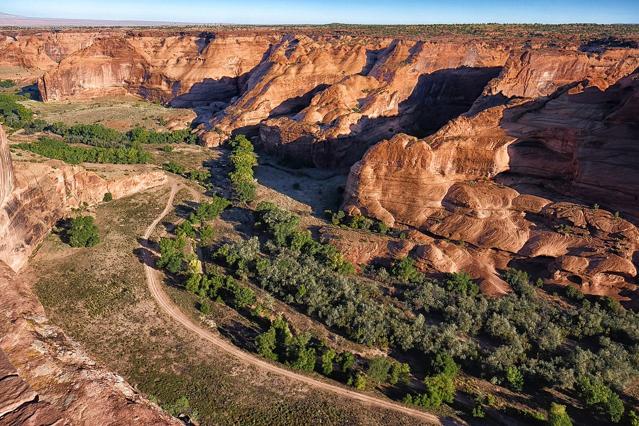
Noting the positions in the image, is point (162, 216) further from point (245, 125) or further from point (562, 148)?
point (562, 148)

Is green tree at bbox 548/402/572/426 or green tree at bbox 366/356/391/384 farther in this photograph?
green tree at bbox 366/356/391/384

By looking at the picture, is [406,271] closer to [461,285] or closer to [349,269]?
[461,285]

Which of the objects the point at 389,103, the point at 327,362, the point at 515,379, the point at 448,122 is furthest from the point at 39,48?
the point at 515,379

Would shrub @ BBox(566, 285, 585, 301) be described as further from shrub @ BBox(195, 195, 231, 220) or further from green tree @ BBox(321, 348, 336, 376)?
shrub @ BBox(195, 195, 231, 220)

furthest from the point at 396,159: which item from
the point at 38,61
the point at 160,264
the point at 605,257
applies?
the point at 38,61

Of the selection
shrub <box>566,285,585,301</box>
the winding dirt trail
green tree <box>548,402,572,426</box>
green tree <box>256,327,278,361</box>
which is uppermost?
shrub <box>566,285,585,301</box>

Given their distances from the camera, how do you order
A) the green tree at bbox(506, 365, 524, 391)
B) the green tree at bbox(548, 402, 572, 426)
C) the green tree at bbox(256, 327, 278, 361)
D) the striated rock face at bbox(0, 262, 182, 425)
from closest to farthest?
the striated rock face at bbox(0, 262, 182, 425) < the green tree at bbox(548, 402, 572, 426) < the green tree at bbox(506, 365, 524, 391) < the green tree at bbox(256, 327, 278, 361)

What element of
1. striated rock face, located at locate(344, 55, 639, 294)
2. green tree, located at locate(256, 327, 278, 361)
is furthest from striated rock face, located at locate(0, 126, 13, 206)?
striated rock face, located at locate(344, 55, 639, 294)
